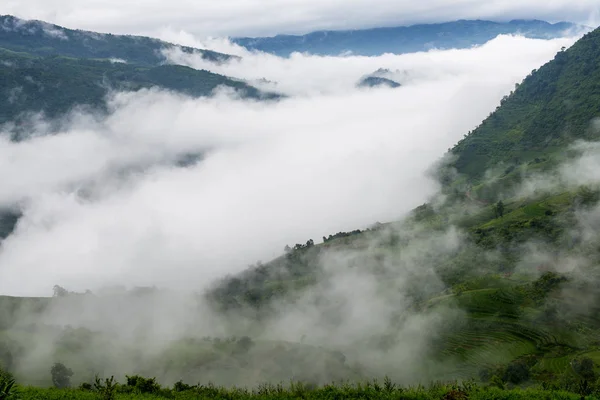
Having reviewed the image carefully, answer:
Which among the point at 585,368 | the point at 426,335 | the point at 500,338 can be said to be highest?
the point at 426,335

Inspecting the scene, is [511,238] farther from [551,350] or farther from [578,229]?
[551,350]

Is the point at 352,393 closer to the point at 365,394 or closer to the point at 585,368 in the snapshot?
the point at 365,394

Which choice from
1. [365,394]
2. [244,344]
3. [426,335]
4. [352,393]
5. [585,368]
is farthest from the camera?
[244,344]

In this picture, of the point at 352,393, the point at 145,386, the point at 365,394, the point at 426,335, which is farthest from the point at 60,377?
the point at 426,335

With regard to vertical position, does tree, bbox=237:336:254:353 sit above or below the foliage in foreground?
below

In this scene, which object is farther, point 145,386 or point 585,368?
point 585,368

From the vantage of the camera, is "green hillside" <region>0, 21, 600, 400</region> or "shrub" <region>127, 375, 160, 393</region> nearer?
"shrub" <region>127, 375, 160, 393</region>

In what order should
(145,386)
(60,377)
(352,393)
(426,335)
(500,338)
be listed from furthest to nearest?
(426,335)
(60,377)
(500,338)
(145,386)
(352,393)

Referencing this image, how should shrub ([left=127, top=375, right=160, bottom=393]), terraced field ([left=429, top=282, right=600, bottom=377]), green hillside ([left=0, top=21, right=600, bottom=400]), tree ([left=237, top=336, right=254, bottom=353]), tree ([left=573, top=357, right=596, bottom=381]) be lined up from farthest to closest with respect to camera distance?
tree ([left=237, top=336, right=254, bottom=353]) < green hillside ([left=0, top=21, right=600, bottom=400]) < terraced field ([left=429, top=282, right=600, bottom=377]) < tree ([left=573, top=357, right=596, bottom=381]) < shrub ([left=127, top=375, right=160, bottom=393])

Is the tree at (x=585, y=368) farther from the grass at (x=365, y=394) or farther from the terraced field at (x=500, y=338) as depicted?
the grass at (x=365, y=394)

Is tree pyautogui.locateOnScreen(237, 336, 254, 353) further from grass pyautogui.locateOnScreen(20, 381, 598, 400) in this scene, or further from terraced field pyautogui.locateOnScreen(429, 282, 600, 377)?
grass pyautogui.locateOnScreen(20, 381, 598, 400)

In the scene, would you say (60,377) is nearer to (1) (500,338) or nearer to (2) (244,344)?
(2) (244,344)

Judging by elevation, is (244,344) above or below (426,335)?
below

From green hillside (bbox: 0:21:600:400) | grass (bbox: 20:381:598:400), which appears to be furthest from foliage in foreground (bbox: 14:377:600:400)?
green hillside (bbox: 0:21:600:400)
